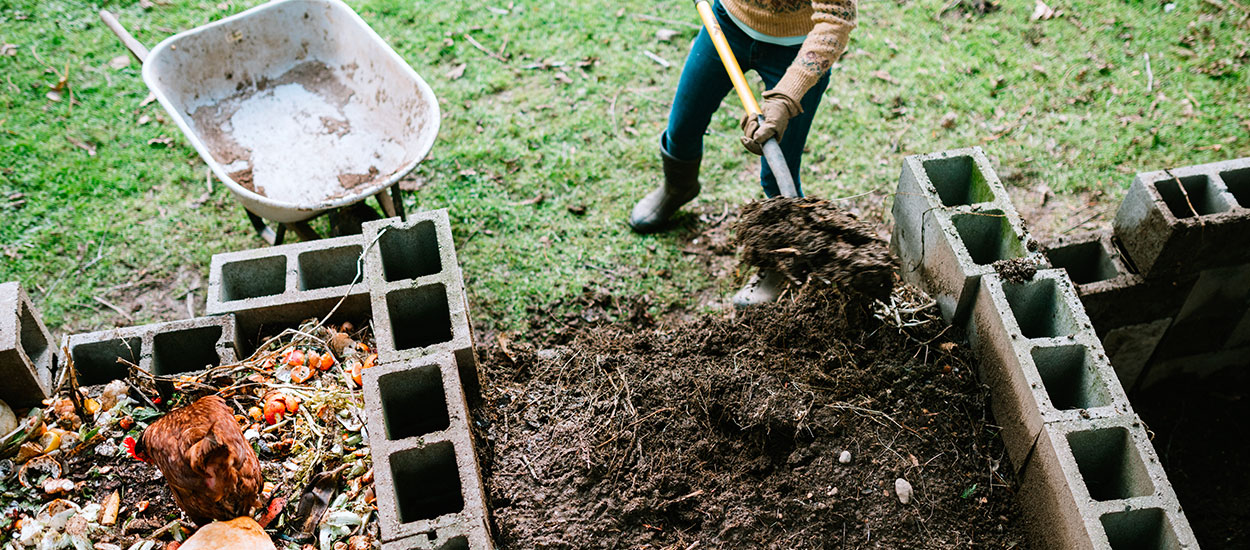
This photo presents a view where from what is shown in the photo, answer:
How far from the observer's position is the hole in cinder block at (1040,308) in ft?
10.4

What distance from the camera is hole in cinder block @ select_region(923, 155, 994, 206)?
3.66 m

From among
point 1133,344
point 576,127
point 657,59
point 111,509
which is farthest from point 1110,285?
point 111,509

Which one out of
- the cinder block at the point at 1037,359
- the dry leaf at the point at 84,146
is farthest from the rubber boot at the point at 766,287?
the dry leaf at the point at 84,146

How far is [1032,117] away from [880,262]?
3.22m

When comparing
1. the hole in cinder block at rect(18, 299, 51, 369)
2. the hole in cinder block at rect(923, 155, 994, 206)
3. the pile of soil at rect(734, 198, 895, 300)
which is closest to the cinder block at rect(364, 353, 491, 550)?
the pile of soil at rect(734, 198, 895, 300)

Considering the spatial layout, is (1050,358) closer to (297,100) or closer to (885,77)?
(885,77)

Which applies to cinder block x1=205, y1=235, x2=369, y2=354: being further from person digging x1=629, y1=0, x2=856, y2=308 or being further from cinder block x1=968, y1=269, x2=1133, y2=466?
cinder block x1=968, y1=269, x2=1133, y2=466

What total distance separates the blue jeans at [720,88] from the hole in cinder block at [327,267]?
1.84 meters

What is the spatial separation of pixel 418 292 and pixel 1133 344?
131 inches

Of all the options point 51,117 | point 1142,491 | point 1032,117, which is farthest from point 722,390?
point 51,117

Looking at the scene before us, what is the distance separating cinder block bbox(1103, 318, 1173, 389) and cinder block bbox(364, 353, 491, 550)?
296 cm

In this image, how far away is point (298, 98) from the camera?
4.89 m

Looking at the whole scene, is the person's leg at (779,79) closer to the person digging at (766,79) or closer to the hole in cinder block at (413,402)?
the person digging at (766,79)

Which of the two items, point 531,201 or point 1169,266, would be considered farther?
point 531,201
